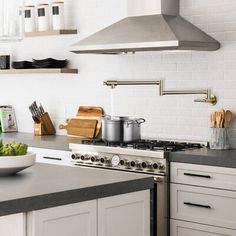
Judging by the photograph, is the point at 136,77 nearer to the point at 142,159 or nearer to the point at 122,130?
the point at 122,130

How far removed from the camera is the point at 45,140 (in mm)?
6484

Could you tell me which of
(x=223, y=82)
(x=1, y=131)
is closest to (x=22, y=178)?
(x=223, y=82)

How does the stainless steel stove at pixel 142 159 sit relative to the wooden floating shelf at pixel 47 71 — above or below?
below

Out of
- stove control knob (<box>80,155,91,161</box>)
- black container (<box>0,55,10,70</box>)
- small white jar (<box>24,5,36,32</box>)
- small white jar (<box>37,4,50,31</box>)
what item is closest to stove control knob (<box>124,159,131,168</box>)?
stove control knob (<box>80,155,91,161</box>)

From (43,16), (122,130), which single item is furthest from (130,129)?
(43,16)

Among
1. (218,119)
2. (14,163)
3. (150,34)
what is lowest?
(14,163)

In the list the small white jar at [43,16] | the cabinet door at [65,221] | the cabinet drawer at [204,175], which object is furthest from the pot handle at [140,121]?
the cabinet door at [65,221]

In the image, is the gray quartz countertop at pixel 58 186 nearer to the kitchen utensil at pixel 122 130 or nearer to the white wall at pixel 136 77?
the kitchen utensil at pixel 122 130

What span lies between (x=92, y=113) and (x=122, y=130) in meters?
0.88

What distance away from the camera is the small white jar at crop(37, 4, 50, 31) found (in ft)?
23.1

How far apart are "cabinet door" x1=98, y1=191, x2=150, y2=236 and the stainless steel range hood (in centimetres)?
192

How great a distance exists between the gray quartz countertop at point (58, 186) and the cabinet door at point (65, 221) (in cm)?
4

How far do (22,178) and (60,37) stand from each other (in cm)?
363

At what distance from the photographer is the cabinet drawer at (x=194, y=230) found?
5000 mm
